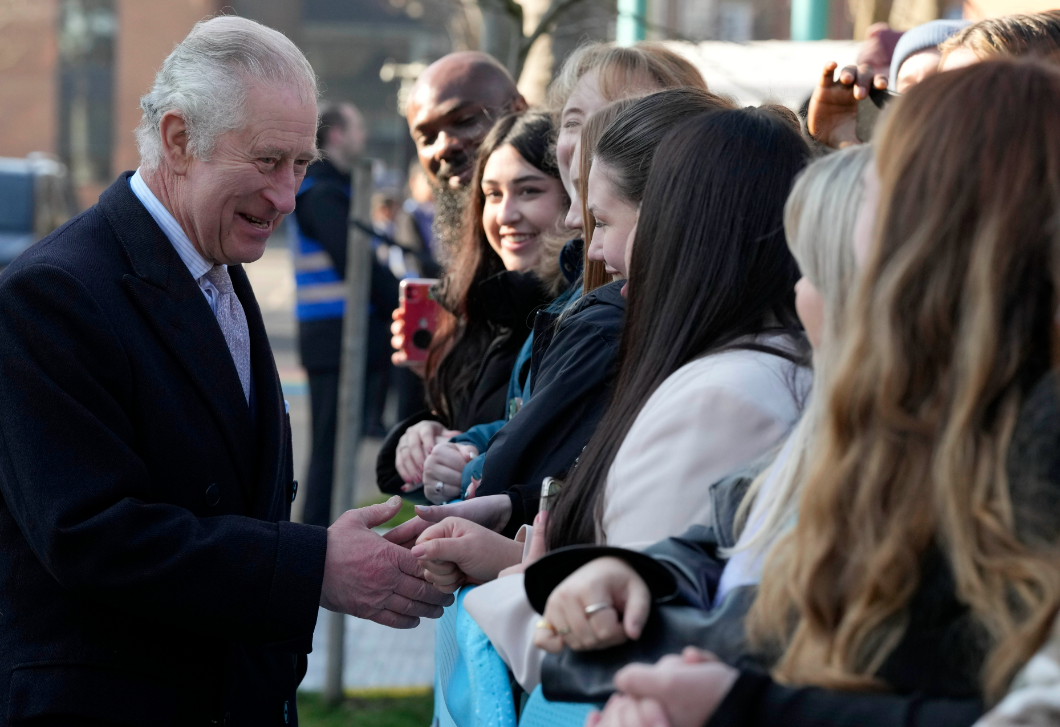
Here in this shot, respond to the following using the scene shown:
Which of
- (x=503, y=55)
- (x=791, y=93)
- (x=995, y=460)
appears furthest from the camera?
(x=791, y=93)

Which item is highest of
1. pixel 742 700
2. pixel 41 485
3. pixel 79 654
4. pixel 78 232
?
pixel 78 232

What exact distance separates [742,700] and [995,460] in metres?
0.39

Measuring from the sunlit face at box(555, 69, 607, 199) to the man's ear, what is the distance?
0.99 m

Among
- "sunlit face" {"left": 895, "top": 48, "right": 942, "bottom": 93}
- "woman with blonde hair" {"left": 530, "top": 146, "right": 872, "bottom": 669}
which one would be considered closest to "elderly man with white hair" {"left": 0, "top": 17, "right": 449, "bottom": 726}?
"woman with blonde hair" {"left": 530, "top": 146, "right": 872, "bottom": 669}

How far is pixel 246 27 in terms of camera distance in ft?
7.64

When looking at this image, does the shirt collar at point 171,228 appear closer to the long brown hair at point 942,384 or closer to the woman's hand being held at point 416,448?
the woman's hand being held at point 416,448

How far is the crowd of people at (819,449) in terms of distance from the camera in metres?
1.17

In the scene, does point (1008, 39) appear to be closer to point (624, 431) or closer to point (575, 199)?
point (575, 199)

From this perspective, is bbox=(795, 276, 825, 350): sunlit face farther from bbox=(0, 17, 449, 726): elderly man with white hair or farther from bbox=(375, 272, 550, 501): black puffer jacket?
bbox=(375, 272, 550, 501): black puffer jacket

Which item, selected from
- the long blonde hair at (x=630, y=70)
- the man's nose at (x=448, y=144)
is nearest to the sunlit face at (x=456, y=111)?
the man's nose at (x=448, y=144)

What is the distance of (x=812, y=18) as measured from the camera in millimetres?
10047

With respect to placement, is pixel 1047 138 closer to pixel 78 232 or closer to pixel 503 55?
pixel 78 232

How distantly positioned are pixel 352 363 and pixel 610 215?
2474mm

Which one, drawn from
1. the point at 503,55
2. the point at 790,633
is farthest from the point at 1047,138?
the point at 503,55
